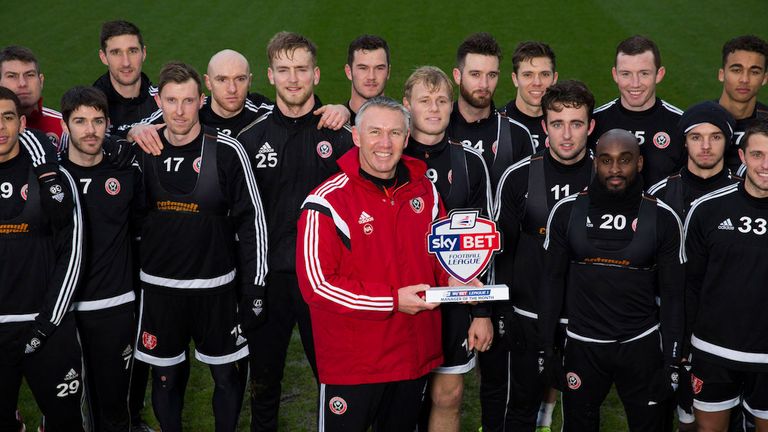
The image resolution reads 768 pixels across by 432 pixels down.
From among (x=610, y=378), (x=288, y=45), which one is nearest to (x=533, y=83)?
(x=288, y=45)

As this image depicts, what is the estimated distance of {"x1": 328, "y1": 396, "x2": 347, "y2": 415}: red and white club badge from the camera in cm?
397

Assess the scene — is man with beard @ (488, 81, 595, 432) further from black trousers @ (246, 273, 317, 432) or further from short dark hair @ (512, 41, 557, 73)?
black trousers @ (246, 273, 317, 432)

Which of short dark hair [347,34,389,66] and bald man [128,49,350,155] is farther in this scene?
short dark hair [347,34,389,66]

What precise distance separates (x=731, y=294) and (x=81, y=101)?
12.4 feet

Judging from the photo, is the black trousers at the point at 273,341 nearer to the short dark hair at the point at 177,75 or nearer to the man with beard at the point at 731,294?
the short dark hair at the point at 177,75

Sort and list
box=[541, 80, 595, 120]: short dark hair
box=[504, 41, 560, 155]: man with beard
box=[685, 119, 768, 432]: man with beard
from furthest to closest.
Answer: box=[504, 41, 560, 155]: man with beard, box=[541, 80, 595, 120]: short dark hair, box=[685, 119, 768, 432]: man with beard

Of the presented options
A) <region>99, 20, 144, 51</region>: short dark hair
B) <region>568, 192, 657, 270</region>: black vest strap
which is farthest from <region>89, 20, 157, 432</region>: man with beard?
<region>568, 192, 657, 270</region>: black vest strap

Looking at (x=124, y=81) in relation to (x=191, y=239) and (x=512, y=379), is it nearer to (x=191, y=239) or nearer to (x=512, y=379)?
(x=191, y=239)

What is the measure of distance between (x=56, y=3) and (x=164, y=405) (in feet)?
56.2

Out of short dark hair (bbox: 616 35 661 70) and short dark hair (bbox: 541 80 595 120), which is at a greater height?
short dark hair (bbox: 616 35 661 70)

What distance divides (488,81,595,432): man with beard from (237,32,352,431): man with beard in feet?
3.61

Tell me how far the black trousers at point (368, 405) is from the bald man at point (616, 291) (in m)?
0.90

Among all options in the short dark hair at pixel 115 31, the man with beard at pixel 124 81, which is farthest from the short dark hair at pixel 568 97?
the short dark hair at pixel 115 31

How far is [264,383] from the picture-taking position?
16.6ft
